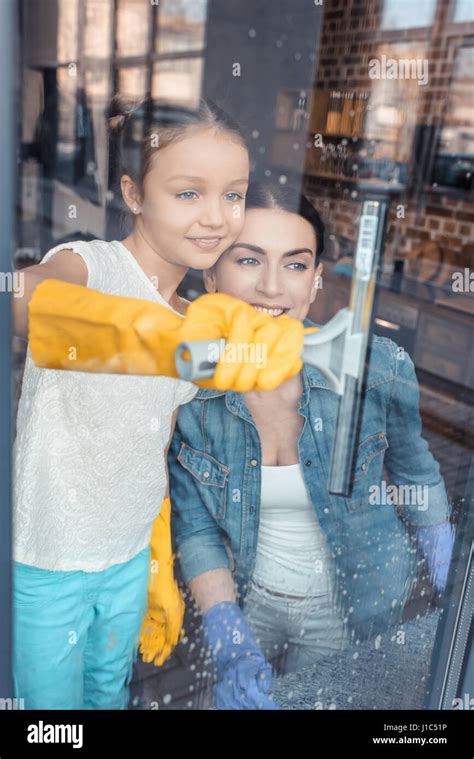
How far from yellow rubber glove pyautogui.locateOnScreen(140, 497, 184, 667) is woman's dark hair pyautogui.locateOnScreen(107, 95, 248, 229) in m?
0.55

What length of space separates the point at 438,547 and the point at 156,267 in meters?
0.78

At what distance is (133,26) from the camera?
37.4 inches

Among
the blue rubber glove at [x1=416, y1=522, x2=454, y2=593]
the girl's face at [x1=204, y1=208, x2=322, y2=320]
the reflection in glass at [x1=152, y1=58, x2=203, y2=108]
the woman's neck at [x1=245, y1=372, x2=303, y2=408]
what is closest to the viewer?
the reflection in glass at [x1=152, y1=58, x2=203, y2=108]

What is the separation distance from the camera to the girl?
2.87 feet

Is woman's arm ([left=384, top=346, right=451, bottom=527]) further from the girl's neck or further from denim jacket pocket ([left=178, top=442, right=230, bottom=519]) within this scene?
the girl's neck

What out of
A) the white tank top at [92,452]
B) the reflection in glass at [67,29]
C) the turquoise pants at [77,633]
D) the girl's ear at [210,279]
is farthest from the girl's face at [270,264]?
the turquoise pants at [77,633]

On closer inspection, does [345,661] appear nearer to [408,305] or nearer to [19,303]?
[408,305]

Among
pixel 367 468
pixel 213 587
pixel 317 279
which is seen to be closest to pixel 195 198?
pixel 317 279

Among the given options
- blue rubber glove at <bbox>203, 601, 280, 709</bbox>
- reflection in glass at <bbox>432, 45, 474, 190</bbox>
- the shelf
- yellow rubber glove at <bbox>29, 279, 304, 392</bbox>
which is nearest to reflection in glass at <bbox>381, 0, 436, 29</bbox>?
reflection in glass at <bbox>432, 45, 474, 190</bbox>

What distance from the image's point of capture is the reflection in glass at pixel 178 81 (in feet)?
3.10

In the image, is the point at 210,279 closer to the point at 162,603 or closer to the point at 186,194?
the point at 186,194

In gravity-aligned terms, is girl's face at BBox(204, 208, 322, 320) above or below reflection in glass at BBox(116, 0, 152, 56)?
below

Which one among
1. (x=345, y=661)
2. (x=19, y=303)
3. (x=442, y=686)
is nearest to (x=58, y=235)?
(x=19, y=303)

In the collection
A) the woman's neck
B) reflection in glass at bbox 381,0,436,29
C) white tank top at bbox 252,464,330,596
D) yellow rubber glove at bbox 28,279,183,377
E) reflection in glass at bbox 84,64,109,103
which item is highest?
reflection in glass at bbox 381,0,436,29
